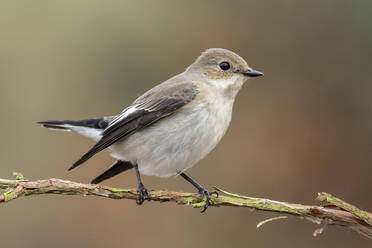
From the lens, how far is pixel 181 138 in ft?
12.5

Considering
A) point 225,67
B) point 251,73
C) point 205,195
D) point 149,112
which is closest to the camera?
point 205,195

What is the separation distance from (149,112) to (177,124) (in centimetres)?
32

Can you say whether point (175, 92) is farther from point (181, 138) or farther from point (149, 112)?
point (181, 138)

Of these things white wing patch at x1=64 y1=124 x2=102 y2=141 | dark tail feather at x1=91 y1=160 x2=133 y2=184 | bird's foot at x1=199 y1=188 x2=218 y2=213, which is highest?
white wing patch at x1=64 y1=124 x2=102 y2=141

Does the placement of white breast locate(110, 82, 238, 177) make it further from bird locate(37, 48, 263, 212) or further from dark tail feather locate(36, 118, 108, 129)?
dark tail feather locate(36, 118, 108, 129)

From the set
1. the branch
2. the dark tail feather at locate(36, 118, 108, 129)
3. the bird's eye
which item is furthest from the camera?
the dark tail feather at locate(36, 118, 108, 129)

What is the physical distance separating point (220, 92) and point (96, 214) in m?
2.48

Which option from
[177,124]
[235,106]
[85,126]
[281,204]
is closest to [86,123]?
[85,126]

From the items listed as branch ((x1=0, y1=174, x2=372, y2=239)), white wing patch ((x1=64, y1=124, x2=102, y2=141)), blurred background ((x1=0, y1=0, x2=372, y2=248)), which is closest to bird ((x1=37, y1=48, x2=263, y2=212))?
→ white wing patch ((x1=64, y1=124, x2=102, y2=141))

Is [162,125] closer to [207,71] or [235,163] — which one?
[207,71]

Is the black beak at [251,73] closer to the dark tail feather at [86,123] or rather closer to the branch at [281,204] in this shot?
the dark tail feather at [86,123]

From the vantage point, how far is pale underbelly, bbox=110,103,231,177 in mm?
→ 3807

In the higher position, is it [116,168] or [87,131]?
[87,131]

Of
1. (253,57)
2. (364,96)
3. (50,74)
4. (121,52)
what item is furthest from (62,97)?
(364,96)
